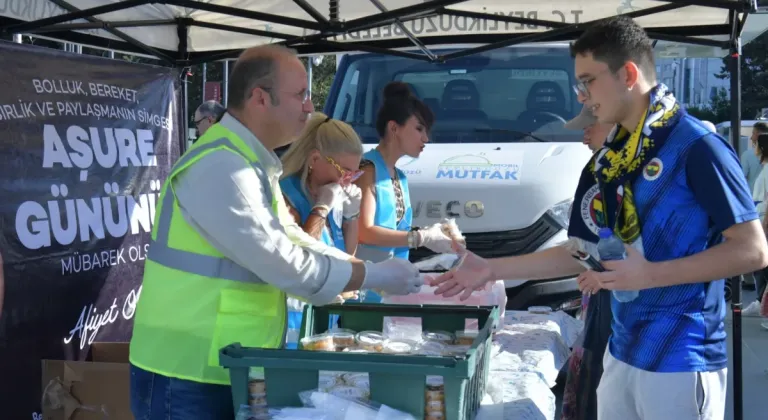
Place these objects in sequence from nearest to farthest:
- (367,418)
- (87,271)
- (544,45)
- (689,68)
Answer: (367,418) < (87,271) < (544,45) < (689,68)

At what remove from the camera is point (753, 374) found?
21.9 feet

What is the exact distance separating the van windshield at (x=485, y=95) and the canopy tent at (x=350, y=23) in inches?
29.1

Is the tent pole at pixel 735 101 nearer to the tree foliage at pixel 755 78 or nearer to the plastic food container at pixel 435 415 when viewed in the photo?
the plastic food container at pixel 435 415

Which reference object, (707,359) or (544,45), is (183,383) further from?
(544,45)

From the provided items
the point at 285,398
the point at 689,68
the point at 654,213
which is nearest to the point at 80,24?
the point at 285,398

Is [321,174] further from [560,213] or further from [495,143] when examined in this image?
[495,143]

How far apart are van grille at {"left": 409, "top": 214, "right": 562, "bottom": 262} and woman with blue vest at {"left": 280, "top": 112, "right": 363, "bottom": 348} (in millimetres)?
1939

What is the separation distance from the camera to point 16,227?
354 centimetres

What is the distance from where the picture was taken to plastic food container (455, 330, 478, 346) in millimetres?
2668

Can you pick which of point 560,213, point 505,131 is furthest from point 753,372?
point 505,131

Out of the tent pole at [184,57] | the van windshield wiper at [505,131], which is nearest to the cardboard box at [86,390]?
the tent pole at [184,57]

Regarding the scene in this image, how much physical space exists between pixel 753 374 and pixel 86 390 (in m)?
5.39

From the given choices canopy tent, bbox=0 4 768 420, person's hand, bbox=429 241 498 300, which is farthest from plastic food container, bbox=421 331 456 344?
canopy tent, bbox=0 4 768 420

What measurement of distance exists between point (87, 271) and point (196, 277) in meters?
2.02
